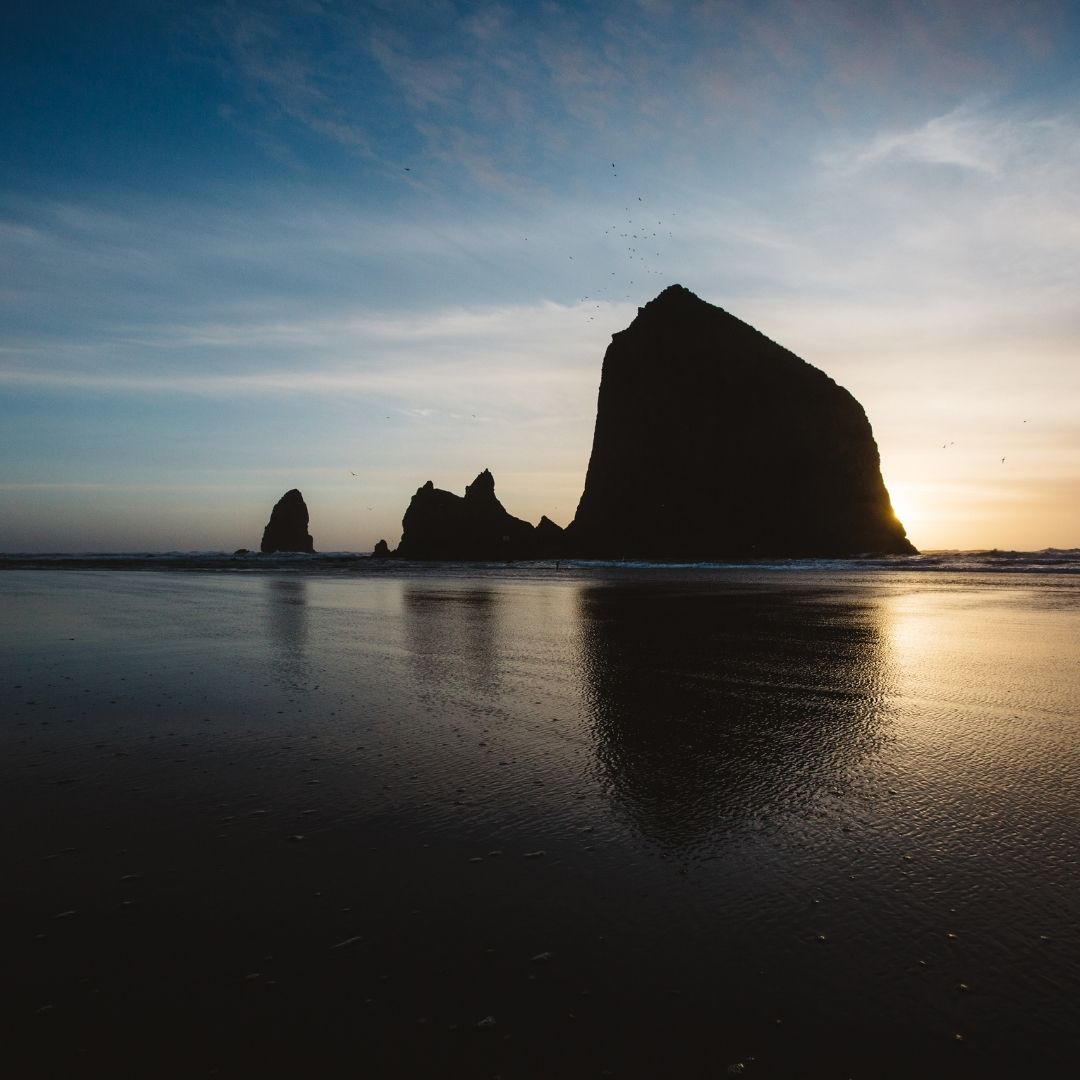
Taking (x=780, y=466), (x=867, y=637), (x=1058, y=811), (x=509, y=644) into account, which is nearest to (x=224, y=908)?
(x=1058, y=811)

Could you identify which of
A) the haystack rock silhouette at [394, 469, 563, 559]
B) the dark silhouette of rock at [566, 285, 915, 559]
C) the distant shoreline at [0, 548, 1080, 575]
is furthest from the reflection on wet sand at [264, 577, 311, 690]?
the haystack rock silhouette at [394, 469, 563, 559]

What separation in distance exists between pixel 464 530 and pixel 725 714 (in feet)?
279

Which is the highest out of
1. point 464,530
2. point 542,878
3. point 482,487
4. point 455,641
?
point 482,487

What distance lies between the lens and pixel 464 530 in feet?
296

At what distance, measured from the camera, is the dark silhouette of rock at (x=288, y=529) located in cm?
13150

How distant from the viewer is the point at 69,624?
1235 cm

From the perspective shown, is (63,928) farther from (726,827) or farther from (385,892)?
(726,827)

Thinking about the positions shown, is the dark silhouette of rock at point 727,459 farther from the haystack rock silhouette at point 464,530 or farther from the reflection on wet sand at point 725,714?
the reflection on wet sand at point 725,714

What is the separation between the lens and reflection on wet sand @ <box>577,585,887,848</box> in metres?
3.87

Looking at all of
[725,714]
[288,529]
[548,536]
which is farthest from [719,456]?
[288,529]

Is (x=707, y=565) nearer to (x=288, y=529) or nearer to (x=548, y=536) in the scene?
(x=548, y=536)

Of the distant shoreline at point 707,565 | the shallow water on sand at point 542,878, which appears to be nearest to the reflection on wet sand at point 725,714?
the shallow water on sand at point 542,878

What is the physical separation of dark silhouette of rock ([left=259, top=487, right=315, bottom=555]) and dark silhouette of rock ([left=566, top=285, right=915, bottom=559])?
2805 inches

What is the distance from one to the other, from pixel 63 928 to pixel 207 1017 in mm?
872
